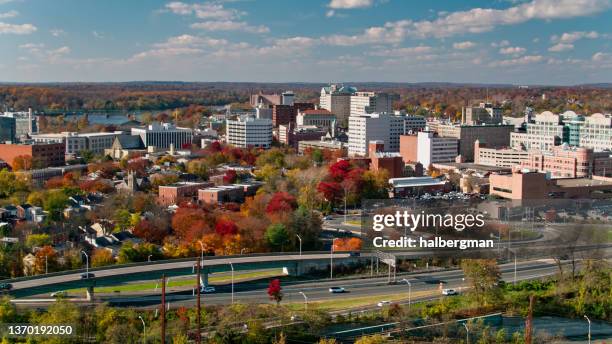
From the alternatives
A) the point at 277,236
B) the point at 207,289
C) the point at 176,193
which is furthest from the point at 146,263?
the point at 176,193

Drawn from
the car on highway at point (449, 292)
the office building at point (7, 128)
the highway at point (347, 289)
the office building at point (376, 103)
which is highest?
the office building at point (376, 103)

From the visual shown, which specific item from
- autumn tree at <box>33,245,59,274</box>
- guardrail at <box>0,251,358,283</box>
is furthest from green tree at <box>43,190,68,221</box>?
guardrail at <box>0,251,358,283</box>

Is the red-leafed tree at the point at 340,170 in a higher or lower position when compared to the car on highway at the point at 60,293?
higher

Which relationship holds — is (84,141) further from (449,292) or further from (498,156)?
(449,292)

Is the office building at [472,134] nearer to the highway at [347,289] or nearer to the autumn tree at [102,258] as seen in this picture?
the highway at [347,289]

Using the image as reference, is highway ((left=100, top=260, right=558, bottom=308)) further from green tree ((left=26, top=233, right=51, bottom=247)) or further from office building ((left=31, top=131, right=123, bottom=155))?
office building ((left=31, top=131, right=123, bottom=155))

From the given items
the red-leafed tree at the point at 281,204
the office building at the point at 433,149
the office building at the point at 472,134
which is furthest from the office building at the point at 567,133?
the red-leafed tree at the point at 281,204

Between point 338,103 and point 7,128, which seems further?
point 338,103
